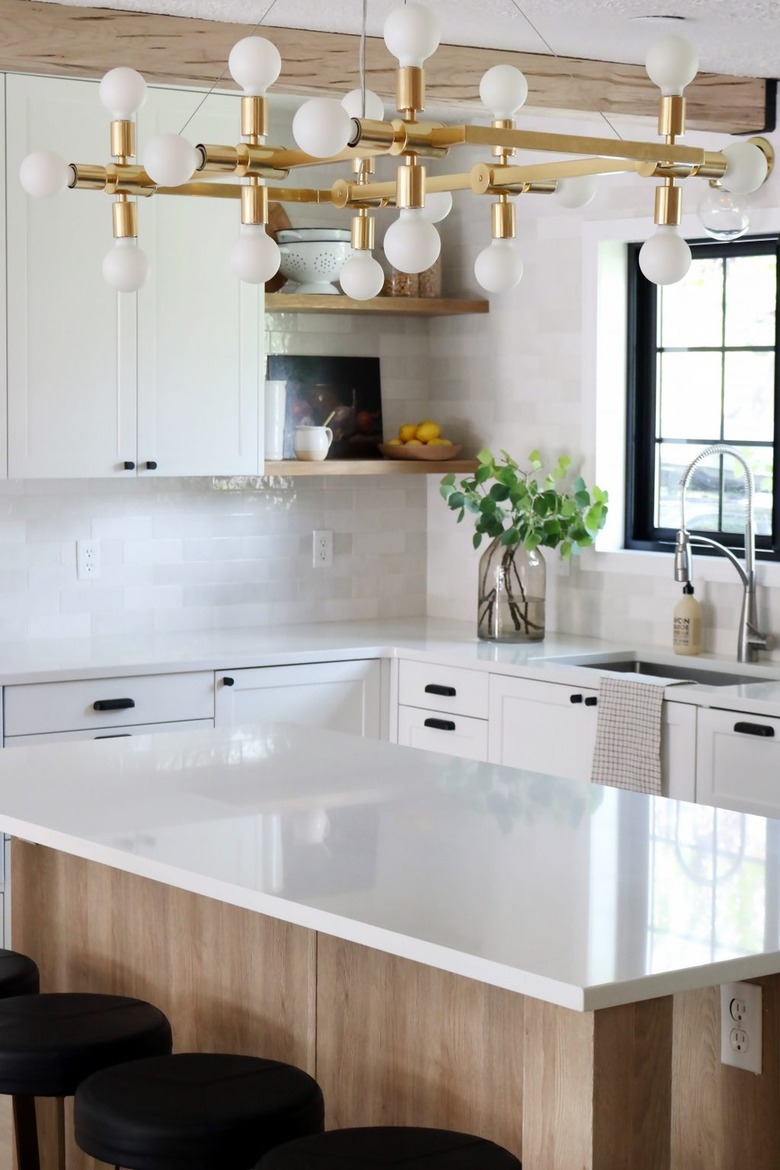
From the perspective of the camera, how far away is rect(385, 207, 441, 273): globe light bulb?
2.33 m

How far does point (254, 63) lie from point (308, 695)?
262 centimetres

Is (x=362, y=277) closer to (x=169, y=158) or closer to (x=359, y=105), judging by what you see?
(x=359, y=105)

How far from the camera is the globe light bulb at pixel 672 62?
230cm

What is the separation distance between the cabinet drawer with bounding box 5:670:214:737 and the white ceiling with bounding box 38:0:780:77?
174 centimetres

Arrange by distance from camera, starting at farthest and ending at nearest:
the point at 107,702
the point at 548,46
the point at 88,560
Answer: the point at 88,560 < the point at 107,702 < the point at 548,46

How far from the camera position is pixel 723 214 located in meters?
3.68

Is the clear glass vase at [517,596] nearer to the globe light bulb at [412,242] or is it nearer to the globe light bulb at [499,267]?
the globe light bulb at [499,267]

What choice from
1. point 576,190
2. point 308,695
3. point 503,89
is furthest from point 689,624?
point 503,89

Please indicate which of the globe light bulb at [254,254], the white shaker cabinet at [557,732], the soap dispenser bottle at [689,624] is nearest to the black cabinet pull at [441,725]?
the white shaker cabinet at [557,732]

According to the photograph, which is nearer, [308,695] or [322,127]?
[322,127]

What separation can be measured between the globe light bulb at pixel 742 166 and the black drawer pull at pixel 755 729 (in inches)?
64.3

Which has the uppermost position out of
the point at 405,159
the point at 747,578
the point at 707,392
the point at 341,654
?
the point at 405,159

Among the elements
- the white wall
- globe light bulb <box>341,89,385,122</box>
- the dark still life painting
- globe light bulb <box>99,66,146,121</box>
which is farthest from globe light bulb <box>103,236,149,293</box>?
the dark still life painting

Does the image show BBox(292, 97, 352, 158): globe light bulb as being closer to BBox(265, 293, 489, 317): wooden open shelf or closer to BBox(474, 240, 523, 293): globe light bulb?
BBox(474, 240, 523, 293): globe light bulb
